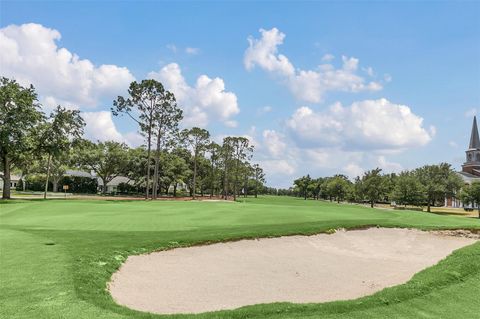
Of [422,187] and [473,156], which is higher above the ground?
[473,156]

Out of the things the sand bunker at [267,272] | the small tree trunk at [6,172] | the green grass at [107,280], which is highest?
the small tree trunk at [6,172]

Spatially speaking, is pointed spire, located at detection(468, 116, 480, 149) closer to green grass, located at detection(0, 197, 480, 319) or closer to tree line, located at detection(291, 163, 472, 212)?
tree line, located at detection(291, 163, 472, 212)

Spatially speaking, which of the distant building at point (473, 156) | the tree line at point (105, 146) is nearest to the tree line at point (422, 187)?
the tree line at point (105, 146)

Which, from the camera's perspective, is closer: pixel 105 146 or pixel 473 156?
pixel 105 146

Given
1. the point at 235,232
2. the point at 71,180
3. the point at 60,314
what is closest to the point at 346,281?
the point at 235,232

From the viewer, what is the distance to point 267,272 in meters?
13.9

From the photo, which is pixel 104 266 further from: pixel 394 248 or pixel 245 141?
pixel 245 141

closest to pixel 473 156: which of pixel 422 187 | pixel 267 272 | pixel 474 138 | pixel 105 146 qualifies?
pixel 474 138

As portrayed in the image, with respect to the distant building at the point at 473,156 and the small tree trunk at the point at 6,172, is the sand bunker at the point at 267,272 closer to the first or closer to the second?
the small tree trunk at the point at 6,172

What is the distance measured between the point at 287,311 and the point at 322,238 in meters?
13.0

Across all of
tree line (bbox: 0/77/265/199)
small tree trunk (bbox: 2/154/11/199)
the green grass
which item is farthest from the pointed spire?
the green grass

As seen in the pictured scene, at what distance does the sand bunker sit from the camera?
10.5 meters

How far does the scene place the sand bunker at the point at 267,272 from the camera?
10531 millimetres

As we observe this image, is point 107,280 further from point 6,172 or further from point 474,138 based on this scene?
point 474,138
